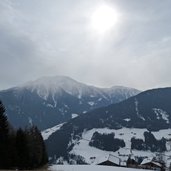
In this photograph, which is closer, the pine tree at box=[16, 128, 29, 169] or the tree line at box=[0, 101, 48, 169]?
the tree line at box=[0, 101, 48, 169]

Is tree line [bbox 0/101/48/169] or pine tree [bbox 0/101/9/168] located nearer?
pine tree [bbox 0/101/9/168]

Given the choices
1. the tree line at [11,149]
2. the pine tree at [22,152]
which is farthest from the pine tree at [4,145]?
the pine tree at [22,152]

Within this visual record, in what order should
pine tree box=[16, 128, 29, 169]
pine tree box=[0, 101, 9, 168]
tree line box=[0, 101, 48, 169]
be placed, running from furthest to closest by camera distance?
pine tree box=[16, 128, 29, 169], tree line box=[0, 101, 48, 169], pine tree box=[0, 101, 9, 168]

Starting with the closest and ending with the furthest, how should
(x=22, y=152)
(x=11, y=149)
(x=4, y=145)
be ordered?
(x=4, y=145), (x=11, y=149), (x=22, y=152)

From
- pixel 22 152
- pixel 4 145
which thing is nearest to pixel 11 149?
pixel 4 145

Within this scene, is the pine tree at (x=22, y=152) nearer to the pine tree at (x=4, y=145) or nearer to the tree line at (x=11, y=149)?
the tree line at (x=11, y=149)

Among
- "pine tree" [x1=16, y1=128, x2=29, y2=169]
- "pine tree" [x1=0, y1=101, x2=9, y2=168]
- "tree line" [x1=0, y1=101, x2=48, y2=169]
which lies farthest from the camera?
"pine tree" [x1=16, y1=128, x2=29, y2=169]

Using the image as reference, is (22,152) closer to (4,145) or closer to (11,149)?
(11,149)

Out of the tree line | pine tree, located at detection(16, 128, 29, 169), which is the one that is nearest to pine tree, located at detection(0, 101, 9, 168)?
the tree line

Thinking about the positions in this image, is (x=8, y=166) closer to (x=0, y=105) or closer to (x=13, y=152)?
(x=13, y=152)

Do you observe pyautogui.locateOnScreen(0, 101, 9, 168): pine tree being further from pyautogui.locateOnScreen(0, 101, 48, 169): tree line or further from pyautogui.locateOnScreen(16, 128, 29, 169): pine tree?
pyautogui.locateOnScreen(16, 128, 29, 169): pine tree

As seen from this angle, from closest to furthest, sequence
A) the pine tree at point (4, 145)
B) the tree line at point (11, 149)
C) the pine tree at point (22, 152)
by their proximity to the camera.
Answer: the pine tree at point (4, 145)
the tree line at point (11, 149)
the pine tree at point (22, 152)

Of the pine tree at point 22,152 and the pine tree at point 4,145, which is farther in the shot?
the pine tree at point 22,152

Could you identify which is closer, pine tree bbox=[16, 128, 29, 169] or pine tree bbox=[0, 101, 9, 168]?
pine tree bbox=[0, 101, 9, 168]
